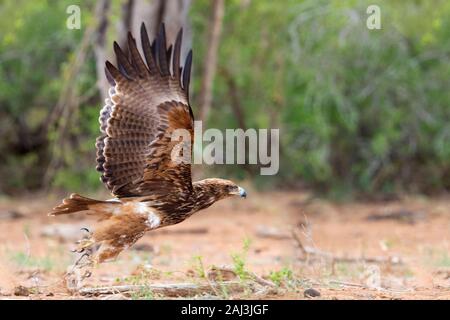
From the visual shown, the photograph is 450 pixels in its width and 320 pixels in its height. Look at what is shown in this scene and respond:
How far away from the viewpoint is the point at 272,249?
9.79 meters

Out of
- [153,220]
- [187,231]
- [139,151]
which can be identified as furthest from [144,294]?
[187,231]

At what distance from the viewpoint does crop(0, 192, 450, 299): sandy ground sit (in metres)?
6.28

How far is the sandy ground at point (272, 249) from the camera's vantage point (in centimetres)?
628

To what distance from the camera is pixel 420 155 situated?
1405 centimetres

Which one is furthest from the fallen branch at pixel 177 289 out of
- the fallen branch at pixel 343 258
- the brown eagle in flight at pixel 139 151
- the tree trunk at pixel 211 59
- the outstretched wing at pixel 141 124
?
the tree trunk at pixel 211 59

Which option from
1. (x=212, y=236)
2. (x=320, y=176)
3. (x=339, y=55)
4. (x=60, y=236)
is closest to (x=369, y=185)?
(x=320, y=176)

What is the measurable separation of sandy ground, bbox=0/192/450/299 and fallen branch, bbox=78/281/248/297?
7 centimetres

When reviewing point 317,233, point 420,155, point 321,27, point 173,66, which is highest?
point 321,27

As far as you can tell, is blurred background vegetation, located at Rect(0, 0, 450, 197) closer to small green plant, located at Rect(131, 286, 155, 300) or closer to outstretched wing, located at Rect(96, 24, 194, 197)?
outstretched wing, located at Rect(96, 24, 194, 197)

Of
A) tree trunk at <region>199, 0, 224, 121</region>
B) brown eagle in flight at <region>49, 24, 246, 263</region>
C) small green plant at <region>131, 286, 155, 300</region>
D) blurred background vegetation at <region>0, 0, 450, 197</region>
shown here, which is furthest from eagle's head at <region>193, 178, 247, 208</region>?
tree trunk at <region>199, 0, 224, 121</region>

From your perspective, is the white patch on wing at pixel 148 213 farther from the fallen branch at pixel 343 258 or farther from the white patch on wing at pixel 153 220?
the fallen branch at pixel 343 258
